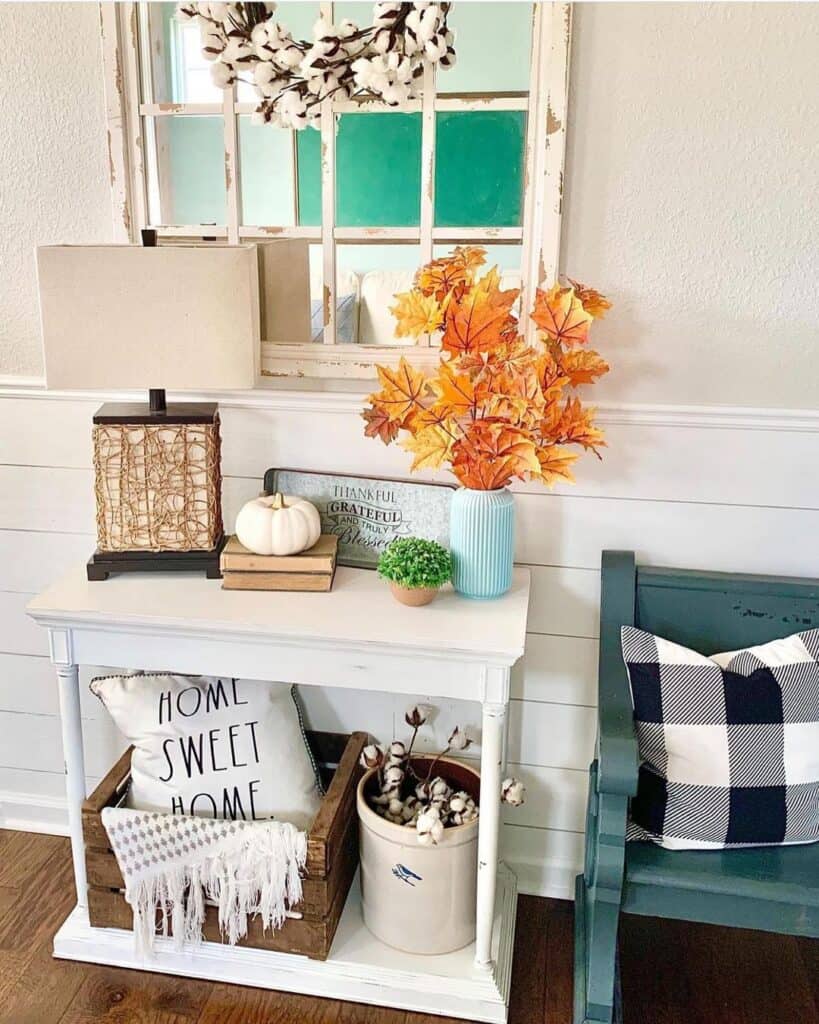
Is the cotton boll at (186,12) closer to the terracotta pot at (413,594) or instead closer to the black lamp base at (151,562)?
the black lamp base at (151,562)

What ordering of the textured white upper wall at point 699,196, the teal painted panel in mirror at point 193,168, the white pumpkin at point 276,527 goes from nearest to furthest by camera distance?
1. the textured white upper wall at point 699,196
2. the white pumpkin at point 276,527
3. the teal painted panel in mirror at point 193,168

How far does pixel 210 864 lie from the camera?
5.82 ft

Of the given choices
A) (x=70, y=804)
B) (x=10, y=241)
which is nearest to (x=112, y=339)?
(x=10, y=241)

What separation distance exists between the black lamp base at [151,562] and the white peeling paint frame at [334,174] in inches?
15.7

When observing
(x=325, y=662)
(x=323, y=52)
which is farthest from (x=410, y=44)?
(x=325, y=662)

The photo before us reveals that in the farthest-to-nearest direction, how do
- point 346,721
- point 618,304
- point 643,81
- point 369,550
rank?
point 346,721, point 369,550, point 618,304, point 643,81

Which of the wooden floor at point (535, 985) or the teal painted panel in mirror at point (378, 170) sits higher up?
the teal painted panel in mirror at point (378, 170)

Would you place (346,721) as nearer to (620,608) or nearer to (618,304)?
(620,608)

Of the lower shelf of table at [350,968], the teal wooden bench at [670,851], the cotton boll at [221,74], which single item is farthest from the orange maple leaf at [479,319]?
the lower shelf of table at [350,968]

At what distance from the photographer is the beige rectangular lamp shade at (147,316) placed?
159cm

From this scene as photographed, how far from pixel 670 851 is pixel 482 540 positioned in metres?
0.62

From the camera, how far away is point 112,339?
5.32 ft

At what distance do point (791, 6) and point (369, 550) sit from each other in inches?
47.2

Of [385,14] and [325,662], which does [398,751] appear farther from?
[385,14]
